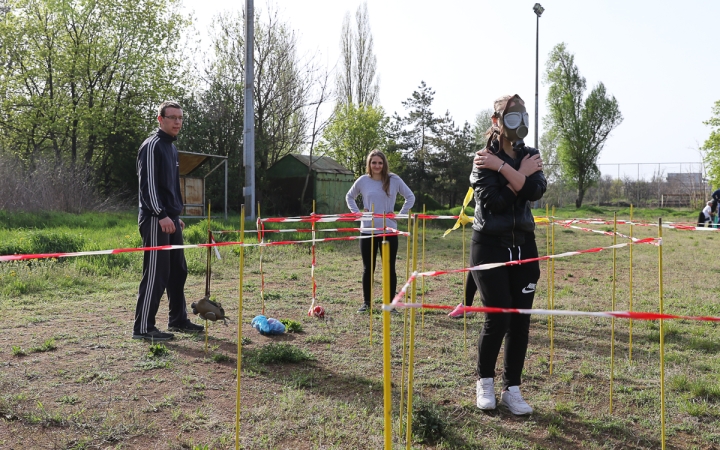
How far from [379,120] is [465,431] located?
26.9 meters

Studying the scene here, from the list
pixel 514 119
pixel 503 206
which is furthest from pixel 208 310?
pixel 514 119

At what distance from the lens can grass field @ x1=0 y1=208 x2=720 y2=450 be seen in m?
3.06

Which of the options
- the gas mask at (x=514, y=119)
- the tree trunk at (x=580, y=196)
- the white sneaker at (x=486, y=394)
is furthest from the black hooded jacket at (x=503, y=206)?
the tree trunk at (x=580, y=196)

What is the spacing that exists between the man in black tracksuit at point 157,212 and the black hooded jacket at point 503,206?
105 inches

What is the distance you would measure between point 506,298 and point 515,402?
25.4 inches

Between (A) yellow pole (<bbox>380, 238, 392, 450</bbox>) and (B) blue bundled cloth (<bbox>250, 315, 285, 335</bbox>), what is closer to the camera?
(A) yellow pole (<bbox>380, 238, 392, 450</bbox>)

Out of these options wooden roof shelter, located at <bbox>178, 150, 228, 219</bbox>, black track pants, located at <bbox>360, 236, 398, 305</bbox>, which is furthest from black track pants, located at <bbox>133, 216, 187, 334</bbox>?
wooden roof shelter, located at <bbox>178, 150, 228, 219</bbox>

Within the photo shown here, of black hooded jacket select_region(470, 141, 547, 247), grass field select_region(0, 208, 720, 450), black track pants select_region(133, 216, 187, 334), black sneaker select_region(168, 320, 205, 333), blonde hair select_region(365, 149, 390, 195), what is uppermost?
blonde hair select_region(365, 149, 390, 195)

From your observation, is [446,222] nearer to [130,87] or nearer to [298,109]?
[298,109]

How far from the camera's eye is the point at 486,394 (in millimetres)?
3430

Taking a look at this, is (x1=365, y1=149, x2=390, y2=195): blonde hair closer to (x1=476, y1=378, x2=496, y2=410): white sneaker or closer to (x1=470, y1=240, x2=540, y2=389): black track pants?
(x1=470, y1=240, x2=540, y2=389): black track pants

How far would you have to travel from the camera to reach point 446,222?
19.9 meters

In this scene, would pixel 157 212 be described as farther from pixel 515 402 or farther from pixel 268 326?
pixel 515 402

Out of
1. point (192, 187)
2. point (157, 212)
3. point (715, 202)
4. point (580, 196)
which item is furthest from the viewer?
point (580, 196)
